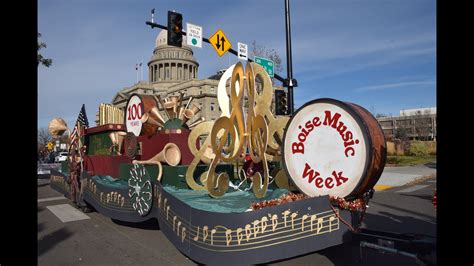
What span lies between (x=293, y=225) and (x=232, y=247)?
35.6 inches

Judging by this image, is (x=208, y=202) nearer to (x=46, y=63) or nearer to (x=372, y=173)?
(x=372, y=173)

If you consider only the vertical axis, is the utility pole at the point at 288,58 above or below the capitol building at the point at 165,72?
below

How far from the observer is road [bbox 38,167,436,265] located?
5.76 m

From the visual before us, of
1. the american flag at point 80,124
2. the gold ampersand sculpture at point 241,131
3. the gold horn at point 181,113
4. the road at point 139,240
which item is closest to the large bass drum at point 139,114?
the gold horn at point 181,113

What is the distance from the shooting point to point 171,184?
8234mm

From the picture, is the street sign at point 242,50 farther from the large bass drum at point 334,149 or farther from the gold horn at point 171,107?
the large bass drum at point 334,149

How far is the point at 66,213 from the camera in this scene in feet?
34.4

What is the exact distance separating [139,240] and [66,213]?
4.57 meters

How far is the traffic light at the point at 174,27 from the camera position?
11.7m

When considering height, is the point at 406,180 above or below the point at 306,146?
below

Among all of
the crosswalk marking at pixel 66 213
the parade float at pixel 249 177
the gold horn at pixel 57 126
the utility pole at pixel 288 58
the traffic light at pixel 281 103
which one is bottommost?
the crosswalk marking at pixel 66 213

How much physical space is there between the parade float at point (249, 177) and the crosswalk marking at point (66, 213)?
48cm

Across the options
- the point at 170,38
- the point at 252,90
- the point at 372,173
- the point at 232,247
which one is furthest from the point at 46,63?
the point at 372,173

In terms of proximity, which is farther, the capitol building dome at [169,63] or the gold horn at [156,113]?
the capitol building dome at [169,63]
